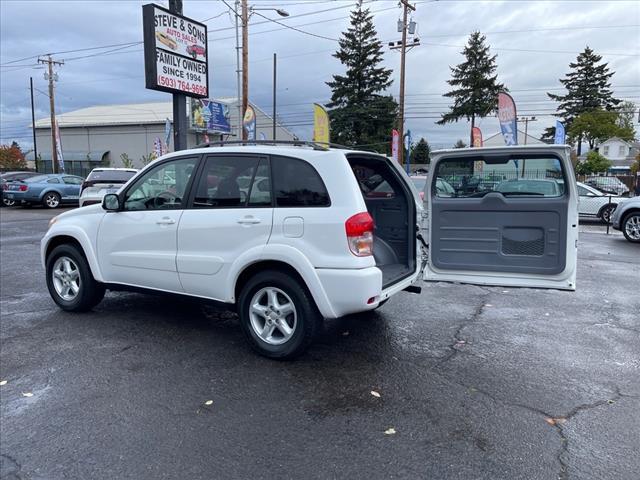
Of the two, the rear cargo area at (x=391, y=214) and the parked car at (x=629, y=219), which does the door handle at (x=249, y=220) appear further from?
the parked car at (x=629, y=219)

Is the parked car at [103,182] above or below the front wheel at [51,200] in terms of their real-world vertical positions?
above

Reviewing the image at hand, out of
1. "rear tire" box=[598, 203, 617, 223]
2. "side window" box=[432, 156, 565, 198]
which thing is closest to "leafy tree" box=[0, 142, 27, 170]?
"rear tire" box=[598, 203, 617, 223]

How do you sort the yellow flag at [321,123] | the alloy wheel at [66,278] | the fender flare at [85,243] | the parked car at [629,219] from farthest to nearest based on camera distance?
the yellow flag at [321,123], the parked car at [629,219], the alloy wheel at [66,278], the fender flare at [85,243]

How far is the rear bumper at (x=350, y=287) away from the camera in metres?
3.80

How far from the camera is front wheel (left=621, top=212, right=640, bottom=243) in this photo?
39.7ft

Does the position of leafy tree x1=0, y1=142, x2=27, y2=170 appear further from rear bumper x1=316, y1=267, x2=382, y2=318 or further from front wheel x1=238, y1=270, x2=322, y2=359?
rear bumper x1=316, y1=267, x2=382, y2=318

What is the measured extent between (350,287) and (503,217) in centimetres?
203

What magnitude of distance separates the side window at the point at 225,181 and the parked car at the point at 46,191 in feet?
64.8

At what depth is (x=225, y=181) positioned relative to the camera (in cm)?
446

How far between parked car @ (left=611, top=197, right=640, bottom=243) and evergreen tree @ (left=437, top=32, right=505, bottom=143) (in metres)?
46.5

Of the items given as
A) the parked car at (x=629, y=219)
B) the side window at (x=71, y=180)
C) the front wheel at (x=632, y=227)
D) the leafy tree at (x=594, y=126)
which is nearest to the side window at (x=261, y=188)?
the parked car at (x=629, y=219)

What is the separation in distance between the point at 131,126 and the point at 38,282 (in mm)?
46941

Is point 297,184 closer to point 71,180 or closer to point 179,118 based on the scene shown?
point 179,118

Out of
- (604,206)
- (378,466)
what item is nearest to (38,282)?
(378,466)
